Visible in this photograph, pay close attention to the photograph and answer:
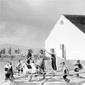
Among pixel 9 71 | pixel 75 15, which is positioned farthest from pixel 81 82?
pixel 75 15

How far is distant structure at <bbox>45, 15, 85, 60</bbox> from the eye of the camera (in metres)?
35.0

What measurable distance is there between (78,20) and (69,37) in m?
3.05

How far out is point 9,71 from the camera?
18422mm

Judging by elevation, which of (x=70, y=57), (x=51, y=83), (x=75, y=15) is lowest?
(x=51, y=83)

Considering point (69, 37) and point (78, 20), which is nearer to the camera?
point (69, 37)

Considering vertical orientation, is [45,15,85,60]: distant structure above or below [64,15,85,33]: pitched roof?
below

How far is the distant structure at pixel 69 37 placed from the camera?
35.0 metres

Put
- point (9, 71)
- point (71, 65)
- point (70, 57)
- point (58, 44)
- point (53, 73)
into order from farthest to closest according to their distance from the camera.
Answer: point (58, 44)
point (70, 57)
point (71, 65)
point (53, 73)
point (9, 71)

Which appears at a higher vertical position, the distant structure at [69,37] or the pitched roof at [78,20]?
the pitched roof at [78,20]

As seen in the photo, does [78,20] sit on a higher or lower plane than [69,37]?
higher

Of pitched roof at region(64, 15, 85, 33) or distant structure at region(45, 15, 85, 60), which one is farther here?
pitched roof at region(64, 15, 85, 33)

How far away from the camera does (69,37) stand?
36.9m

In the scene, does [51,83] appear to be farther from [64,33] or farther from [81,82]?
[64,33]

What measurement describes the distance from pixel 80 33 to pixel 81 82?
16.4 metres
